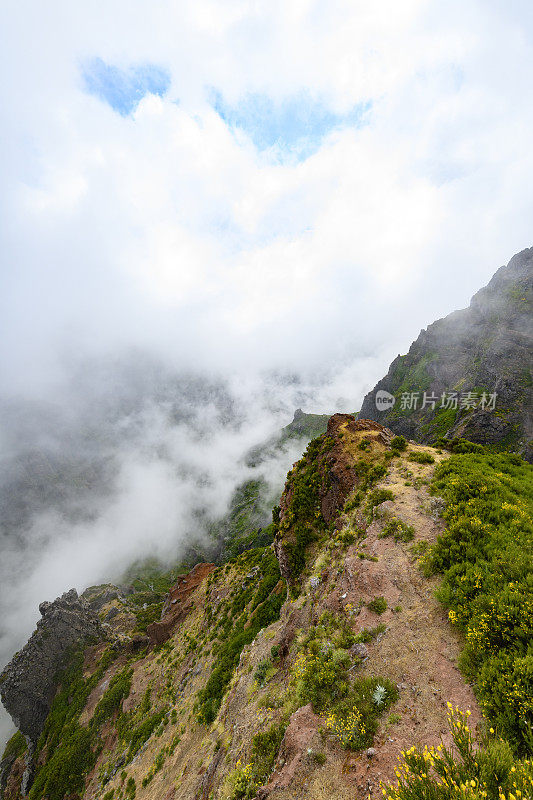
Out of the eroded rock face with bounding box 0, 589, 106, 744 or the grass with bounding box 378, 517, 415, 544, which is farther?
the eroded rock face with bounding box 0, 589, 106, 744

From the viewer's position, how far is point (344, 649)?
13.4m

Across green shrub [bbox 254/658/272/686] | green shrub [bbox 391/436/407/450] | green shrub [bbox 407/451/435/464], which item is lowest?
green shrub [bbox 254/658/272/686]

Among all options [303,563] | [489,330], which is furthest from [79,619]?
[489,330]

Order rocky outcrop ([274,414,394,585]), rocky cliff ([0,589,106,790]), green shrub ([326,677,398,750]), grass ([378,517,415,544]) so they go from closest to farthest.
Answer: green shrub ([326,677,398,750]) < grass ([378,517,415,544]) < rocky outcrop ([274,414,394,585]) < rocky cliff ([0,589,106,790])

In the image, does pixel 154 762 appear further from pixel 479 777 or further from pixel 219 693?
pixel 479 777

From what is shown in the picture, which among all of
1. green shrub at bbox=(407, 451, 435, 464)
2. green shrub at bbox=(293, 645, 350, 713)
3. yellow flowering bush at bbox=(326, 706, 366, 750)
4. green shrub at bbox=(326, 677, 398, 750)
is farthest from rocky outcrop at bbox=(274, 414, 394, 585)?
yellow flowering bush at bbox=(326, 706, 366, 750)

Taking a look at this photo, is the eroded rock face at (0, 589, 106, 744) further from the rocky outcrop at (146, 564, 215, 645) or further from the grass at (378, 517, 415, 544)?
the grass at (378, 517, 415, 544)

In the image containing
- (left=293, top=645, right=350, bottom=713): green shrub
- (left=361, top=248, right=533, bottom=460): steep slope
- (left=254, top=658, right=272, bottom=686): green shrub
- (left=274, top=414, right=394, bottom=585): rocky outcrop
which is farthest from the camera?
(left=361, top=248, right=533, bottom=460): steep slope

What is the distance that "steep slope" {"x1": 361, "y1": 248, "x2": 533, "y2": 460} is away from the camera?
96000 millimetres

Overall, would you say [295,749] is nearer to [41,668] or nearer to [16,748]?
[41,668]

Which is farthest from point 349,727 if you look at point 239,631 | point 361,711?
point 239,631

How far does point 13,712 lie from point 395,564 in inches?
3517

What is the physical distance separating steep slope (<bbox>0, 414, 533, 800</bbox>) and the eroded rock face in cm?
2524

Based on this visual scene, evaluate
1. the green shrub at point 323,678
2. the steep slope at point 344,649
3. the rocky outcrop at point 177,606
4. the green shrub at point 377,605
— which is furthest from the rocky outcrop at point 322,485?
the rocky outcrop at point 177,606
